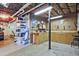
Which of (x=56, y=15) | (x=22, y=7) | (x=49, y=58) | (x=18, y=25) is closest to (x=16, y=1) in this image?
(x=22, y=7)

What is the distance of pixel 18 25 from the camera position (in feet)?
8.15

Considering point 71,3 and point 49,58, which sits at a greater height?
point 71,3

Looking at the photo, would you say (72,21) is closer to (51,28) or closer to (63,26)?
(63,26)

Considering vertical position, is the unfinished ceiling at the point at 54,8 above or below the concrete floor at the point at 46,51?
above

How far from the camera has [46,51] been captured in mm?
2500

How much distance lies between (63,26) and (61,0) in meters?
0.45

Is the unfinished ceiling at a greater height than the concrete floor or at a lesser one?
greater

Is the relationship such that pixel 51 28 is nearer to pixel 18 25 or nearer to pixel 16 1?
pixel 18 25

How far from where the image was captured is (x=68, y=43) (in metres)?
2.46

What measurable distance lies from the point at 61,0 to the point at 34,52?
3.34 feet

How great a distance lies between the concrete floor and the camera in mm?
2465

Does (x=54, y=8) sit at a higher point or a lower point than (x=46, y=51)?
higher

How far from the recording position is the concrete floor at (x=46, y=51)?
246cm

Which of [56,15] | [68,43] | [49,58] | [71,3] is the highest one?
[71,3]
